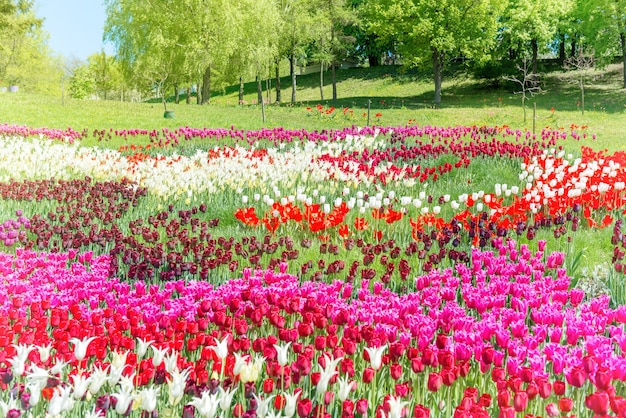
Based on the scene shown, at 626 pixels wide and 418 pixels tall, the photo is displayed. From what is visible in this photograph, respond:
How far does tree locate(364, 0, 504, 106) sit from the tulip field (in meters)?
27.5

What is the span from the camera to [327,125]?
28.1 m

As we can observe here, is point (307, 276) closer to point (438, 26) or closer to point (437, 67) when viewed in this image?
point (438, 26)

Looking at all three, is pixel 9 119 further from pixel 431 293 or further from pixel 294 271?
pixel 431 293

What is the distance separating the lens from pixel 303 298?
197 inches

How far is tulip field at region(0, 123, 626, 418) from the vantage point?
338 cm

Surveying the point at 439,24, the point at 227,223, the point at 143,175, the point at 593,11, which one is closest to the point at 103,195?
the point at 143,175

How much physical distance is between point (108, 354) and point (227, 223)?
5236 mm

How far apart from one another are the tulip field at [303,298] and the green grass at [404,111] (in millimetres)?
12352

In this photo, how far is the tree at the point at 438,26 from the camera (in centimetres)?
3963

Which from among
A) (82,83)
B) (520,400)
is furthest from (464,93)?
(82,83)

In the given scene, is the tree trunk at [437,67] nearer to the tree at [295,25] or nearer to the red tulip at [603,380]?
the tree at [295,25]

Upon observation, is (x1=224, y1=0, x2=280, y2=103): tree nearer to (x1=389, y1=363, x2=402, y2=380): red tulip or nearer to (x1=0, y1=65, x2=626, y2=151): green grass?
(x1=0, y1=65, x2=626, y2=151): green grass

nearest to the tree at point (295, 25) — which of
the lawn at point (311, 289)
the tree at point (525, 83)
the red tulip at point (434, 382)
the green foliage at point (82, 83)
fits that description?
the tree at point (525, 83)

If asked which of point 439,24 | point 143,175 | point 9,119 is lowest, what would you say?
point 143,175
